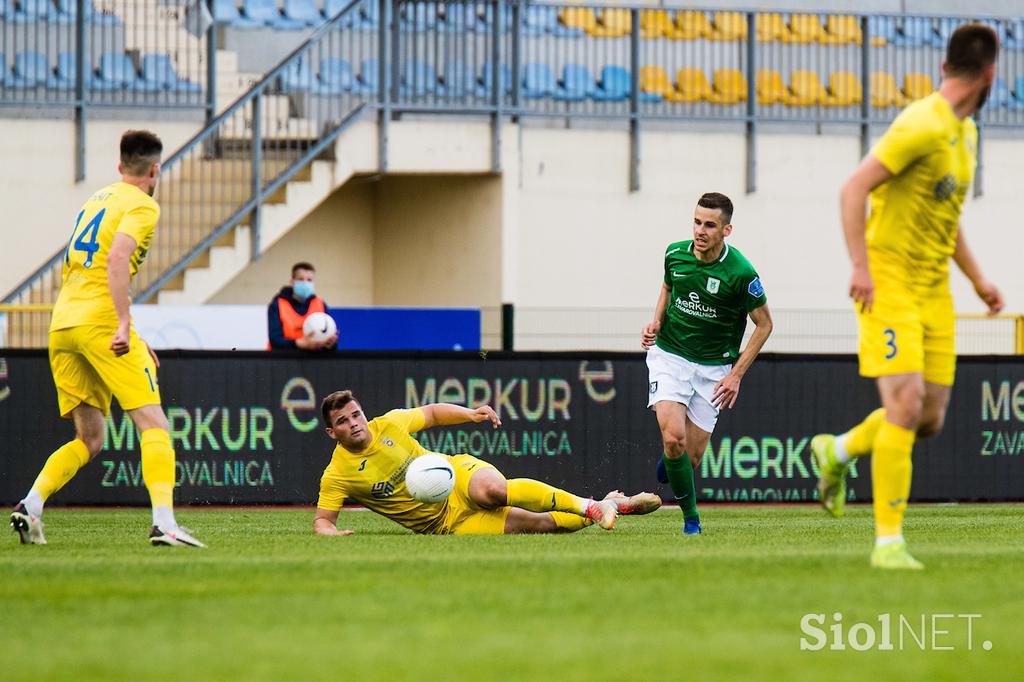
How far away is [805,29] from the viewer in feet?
82.2

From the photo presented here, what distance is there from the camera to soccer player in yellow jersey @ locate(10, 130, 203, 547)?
346 inches

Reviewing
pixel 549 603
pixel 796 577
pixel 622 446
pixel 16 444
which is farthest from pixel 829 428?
pixel 549 603

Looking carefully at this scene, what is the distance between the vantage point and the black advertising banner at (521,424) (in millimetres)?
15000

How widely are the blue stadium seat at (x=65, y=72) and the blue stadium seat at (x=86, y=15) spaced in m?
0.46

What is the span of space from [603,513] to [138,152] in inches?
135

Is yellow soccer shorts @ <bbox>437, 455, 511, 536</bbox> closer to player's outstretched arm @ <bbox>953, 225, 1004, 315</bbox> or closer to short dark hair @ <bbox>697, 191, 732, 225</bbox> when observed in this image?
short dark hair @ <bbox>697, 191, 732, 225</bbox>

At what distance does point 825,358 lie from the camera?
16.5 meters

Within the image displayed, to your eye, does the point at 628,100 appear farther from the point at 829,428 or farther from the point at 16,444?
the point at 16,444

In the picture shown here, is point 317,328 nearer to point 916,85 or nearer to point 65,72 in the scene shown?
point 65,72

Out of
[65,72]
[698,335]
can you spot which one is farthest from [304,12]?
[698,335]

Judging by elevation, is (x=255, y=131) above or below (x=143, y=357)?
above

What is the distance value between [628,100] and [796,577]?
1818 centimetres

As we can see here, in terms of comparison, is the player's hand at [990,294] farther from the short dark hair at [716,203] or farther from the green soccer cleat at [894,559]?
the short dark hair at [716,203]

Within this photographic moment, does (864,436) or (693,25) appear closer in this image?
(864,436)
